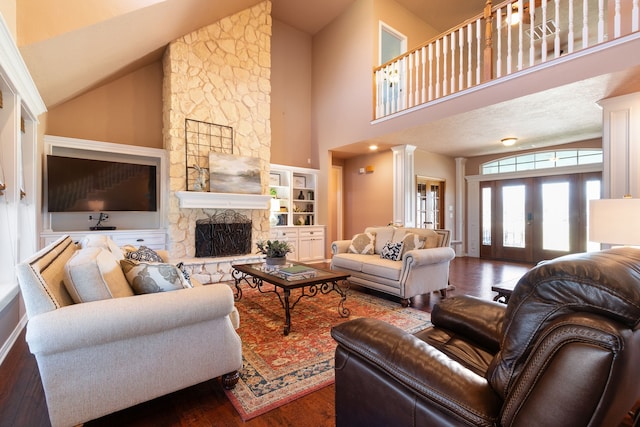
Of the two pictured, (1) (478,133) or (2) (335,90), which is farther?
(2) (335,90)

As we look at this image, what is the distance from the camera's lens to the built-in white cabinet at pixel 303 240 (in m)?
6.19

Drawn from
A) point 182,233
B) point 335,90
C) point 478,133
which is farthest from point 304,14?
point 182,233

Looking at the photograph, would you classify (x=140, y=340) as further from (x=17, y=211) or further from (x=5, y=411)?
(x=17, y=211)

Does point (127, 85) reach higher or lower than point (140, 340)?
higher

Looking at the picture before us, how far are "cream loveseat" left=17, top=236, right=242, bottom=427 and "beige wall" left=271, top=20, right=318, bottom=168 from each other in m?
5.17

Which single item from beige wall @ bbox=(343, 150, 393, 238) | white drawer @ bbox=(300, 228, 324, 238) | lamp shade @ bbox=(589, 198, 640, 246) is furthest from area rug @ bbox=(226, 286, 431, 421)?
beige wall @ bbox=(343, 150, 393, 238)

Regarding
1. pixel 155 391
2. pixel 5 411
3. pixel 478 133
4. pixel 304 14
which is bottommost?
pixel 5 411

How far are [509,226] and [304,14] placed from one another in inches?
259

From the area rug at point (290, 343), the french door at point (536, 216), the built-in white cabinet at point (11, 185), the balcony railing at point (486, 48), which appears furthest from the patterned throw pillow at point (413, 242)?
the french door at point (536, 216)

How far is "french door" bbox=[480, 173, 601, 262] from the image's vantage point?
19.4 feet

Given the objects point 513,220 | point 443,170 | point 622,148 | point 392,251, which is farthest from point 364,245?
point 513,220

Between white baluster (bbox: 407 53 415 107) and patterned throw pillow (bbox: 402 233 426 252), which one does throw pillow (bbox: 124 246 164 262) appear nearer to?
patterned throw pillow (bbox: 402 233 426 252)

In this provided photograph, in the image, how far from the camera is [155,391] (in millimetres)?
1590

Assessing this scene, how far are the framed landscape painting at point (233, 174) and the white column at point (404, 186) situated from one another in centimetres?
270
